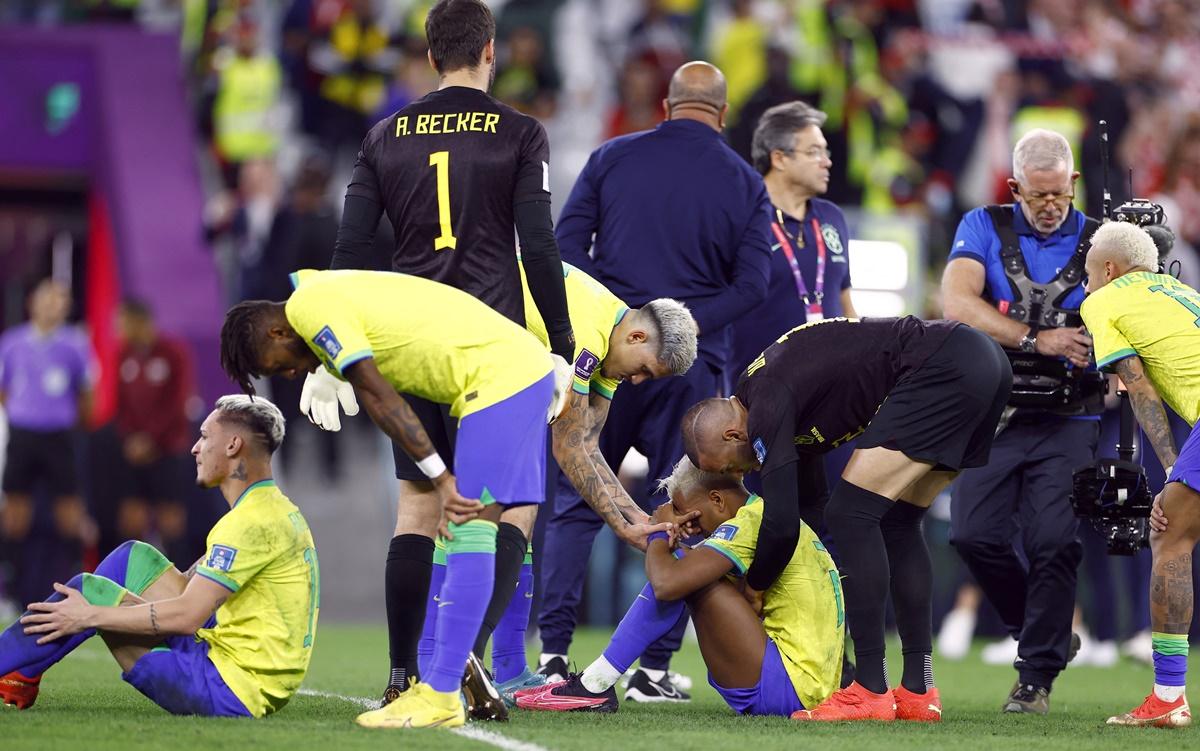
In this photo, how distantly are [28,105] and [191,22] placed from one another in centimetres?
181

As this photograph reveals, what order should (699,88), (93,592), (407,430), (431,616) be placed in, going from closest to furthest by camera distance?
(407,430)
(93,592)
(431,616)
(699,88)

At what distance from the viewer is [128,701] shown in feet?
21.6

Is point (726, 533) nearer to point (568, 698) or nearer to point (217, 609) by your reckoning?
point (568, 698)

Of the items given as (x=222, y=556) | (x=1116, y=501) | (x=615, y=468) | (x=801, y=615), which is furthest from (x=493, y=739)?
(x=1116, y=501)

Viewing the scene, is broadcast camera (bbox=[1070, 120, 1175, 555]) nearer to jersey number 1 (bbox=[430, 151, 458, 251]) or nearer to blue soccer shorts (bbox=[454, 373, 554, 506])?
blue soccer shorts (bbox=[454, 373, 554, 506])

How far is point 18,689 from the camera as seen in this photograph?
19.6 ft

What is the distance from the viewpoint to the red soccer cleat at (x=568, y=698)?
256 inches

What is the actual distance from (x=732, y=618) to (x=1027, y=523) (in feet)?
5.73

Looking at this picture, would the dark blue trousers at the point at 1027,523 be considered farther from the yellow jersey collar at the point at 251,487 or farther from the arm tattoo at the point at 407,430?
the yellow jersey collar at the point at 251,487

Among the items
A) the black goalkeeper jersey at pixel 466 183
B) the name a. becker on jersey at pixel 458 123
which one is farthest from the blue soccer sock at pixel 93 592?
the name a. becker on jersey at pixel 458 123

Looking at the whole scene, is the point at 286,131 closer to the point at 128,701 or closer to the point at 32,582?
the point at 32,582

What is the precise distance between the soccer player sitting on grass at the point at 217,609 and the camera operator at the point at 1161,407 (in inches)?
117

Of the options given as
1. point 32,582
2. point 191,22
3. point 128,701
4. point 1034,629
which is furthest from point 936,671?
point 191,22

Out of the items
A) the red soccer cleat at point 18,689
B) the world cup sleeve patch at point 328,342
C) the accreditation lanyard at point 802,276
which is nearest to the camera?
the world cup sleeve patch at point 328,342
